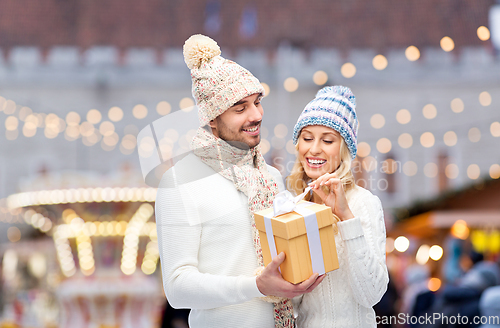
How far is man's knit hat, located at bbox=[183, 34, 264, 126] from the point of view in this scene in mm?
2236

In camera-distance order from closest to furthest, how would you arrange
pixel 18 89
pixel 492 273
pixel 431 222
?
1. pixel 492 273
2. pixel 431 222
3. pixel 18 89

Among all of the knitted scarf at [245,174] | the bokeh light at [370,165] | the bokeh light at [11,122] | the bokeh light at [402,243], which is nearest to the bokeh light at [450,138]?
the bokeh light at [402,243]

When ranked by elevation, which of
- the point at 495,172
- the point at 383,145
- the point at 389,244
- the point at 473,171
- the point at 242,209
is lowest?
the point at 389,244

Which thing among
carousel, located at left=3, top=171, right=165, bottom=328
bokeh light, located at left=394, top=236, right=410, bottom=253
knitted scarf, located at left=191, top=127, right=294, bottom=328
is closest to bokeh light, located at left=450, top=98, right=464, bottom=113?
bokeh light, located at left=394, top=236, right=410, bottom=253

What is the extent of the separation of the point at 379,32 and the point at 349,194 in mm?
12066

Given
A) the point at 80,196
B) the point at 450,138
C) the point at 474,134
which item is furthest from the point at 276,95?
the point at 80,196

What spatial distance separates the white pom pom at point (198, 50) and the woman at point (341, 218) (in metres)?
0.46

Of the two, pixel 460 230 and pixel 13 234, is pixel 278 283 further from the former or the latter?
pixel 13 234

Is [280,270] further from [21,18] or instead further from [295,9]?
[21,18]

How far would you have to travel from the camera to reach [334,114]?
2.32 meters

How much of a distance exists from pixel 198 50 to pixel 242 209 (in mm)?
645

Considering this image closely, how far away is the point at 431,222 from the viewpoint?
8.59m

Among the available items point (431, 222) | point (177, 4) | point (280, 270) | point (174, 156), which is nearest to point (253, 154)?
point (174, 156)

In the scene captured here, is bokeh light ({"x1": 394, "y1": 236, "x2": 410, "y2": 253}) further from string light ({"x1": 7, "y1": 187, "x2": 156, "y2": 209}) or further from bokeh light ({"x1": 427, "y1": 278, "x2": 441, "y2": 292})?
string light ({"x1": 7, "y1": 187, "x2": 156, "y2": 209})
